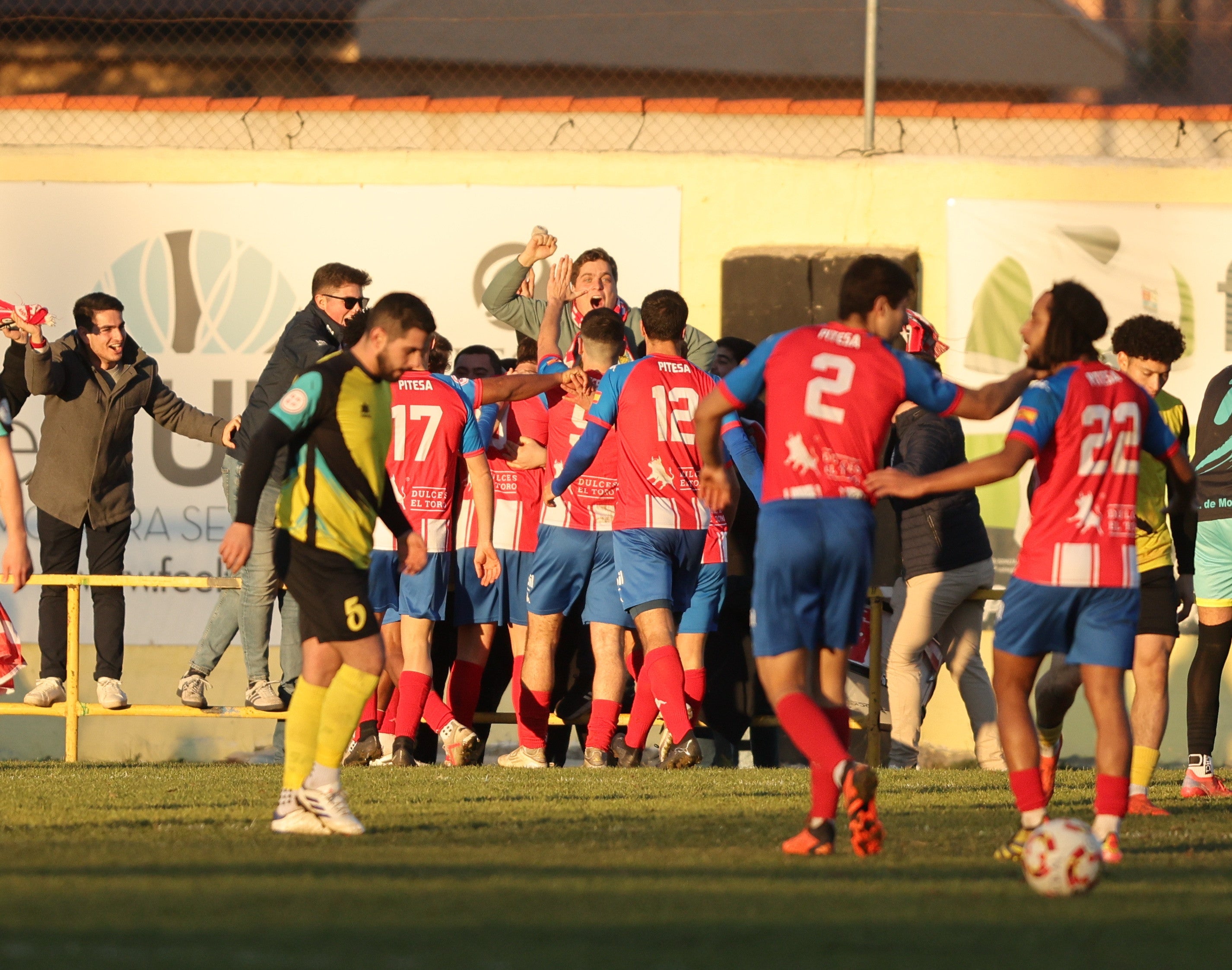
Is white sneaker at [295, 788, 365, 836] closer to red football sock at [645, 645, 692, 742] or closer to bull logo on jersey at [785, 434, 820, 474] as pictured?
bull logo on jersey at [785, 434, 820, 474]

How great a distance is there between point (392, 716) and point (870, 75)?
5.39 m

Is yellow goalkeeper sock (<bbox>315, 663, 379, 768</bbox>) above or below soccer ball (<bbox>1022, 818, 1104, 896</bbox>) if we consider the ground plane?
above

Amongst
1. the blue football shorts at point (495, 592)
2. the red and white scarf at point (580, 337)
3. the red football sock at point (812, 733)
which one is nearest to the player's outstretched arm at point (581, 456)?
the red and white scarf at point (580, 337)

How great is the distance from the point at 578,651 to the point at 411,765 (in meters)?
1.49

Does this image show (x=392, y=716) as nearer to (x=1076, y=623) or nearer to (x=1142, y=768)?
(x=1142, y=768)

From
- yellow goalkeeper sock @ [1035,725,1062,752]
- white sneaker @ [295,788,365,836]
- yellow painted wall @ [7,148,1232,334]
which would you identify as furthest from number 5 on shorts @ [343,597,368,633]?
yellow painted wall @ [7,148,1232,334]

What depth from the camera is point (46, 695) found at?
9.84m

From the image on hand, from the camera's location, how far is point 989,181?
38.6 ft

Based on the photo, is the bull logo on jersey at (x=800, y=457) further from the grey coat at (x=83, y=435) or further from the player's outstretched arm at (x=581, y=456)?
the grey coat at (x=83, y=435)

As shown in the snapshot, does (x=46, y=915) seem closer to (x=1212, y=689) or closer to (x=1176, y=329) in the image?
(x=1176, y=329)

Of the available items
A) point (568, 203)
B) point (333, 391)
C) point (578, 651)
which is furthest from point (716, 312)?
point (333, 391)

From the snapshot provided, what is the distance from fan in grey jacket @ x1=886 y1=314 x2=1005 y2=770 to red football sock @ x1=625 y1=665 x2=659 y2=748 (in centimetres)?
136

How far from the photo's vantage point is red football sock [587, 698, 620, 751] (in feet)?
30.6

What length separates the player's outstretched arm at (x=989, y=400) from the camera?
5.80 metres
